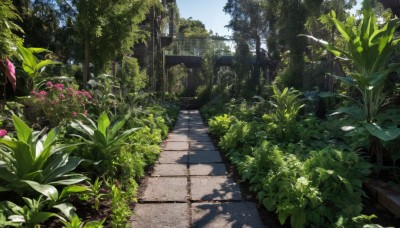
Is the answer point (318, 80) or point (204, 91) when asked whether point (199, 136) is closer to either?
point (318, 80)

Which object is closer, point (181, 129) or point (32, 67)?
point (32, 67)

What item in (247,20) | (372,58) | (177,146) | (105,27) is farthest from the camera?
(247,20)

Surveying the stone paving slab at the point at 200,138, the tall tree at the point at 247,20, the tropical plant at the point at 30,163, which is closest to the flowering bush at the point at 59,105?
the tropical plant at the point at 30,163

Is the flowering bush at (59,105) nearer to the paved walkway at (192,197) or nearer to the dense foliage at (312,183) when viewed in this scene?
the paved walkway at (192,197)

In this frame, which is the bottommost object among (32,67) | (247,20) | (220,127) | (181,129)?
(181,129)

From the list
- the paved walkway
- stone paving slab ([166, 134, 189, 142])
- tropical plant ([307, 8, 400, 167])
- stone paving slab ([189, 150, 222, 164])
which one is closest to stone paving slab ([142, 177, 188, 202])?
the paved walkway

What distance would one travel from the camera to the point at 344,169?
2637 millimetres

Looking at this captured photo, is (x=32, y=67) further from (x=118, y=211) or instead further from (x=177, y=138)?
(x=118, y=211)

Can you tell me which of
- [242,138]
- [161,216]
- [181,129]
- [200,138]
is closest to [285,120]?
[242,138]

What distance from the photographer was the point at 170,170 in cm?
391

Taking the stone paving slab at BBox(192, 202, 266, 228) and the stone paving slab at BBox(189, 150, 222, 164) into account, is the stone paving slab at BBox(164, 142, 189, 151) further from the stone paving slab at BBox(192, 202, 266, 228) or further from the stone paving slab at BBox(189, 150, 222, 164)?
the stone paving slab at BBox(192, 202, 266, 228)

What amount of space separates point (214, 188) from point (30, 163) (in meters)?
1.74

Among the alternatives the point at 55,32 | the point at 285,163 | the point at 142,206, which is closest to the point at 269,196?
the point at 285,163

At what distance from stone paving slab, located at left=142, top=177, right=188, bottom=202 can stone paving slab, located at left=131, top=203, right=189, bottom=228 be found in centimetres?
15
